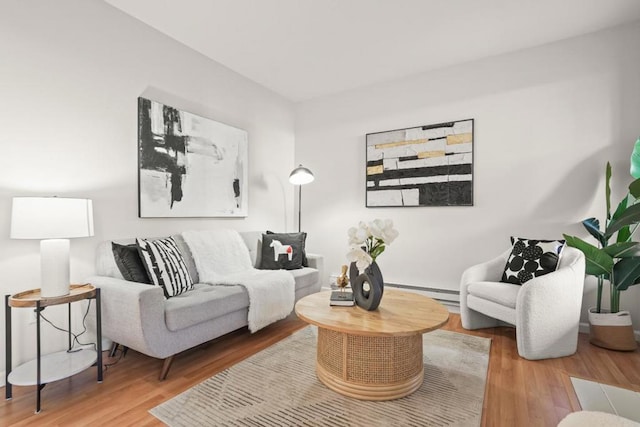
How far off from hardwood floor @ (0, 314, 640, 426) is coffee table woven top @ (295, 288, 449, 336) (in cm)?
53

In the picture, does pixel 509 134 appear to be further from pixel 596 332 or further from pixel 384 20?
pixel 596 332

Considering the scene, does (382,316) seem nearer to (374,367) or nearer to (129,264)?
(374,367)

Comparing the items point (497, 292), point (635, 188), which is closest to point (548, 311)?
point (497, 292)

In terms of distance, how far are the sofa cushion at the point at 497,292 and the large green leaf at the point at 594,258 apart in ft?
1.78

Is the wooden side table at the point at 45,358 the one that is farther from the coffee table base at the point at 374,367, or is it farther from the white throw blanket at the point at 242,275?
the coffee table base at the point at 374,367

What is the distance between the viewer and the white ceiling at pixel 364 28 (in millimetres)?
2533

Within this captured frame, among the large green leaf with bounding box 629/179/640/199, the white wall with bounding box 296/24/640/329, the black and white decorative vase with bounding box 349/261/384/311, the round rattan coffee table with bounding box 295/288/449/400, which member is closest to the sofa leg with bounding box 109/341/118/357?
the round rattan coffee table with bounding box 295/288/449/400

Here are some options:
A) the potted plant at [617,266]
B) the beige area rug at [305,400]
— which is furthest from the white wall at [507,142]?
the beige area rug at [305,400]

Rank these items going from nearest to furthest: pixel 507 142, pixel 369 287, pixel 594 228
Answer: pixel 369 287, pixel 594 228, pixel 507 142

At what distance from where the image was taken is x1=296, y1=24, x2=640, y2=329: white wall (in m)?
2.88

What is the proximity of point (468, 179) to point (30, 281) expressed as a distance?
3789 mm

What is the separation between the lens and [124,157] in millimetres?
2627

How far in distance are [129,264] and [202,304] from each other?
0.59 meters

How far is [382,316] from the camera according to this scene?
1.91 metres
